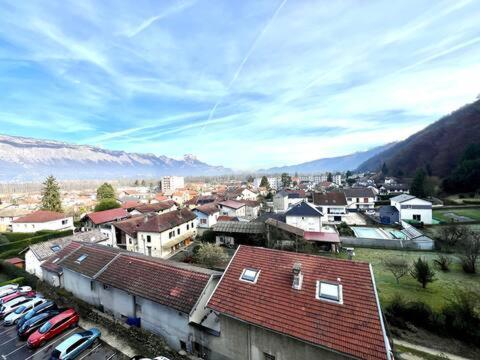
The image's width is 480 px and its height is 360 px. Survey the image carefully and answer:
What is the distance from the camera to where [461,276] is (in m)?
24.9

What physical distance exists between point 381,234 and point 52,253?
164 feet

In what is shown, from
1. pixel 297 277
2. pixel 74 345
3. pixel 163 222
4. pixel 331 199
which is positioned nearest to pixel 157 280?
pixel 74 345

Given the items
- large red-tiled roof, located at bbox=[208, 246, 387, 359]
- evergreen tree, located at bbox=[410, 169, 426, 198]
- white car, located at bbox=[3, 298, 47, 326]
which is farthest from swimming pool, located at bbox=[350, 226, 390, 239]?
white car, located at bbox=[3, 298, 47, 326]

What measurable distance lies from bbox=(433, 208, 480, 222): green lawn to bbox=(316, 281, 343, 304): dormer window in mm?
54225

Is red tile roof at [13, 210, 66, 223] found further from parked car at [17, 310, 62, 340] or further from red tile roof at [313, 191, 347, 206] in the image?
red tile roof at [313, 191, 347, 206]

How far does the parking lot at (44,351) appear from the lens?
12.8 metres

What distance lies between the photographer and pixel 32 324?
1486 cm

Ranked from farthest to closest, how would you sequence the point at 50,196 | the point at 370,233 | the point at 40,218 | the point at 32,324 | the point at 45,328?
1. the point at 50,196
2. the point at 40,218
3. the point at 370,233
4. the point at 32,324
5. the point at 45,328

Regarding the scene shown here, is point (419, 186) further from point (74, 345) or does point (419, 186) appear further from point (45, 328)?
point (45, 328)

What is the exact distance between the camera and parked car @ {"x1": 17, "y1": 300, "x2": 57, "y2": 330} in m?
15.6

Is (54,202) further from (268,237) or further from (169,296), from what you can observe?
(169,296)

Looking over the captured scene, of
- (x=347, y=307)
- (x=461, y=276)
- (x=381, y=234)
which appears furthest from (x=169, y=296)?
(x=381, y=234)

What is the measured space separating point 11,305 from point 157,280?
42.1ft

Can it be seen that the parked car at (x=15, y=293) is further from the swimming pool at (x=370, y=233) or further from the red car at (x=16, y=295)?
the swimming pool at (x=370, y=233)
